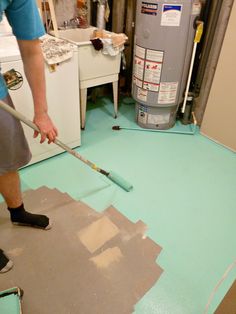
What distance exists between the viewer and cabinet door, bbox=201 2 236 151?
1.79 metres

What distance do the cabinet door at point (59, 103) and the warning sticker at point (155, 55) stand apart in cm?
56

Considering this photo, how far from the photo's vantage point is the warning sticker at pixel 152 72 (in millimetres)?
1904

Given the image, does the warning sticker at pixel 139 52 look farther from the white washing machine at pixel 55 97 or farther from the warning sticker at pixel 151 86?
the white washing machine at pixel 55 97

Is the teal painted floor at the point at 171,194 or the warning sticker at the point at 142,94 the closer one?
the teal painted floor at the point at 171,194

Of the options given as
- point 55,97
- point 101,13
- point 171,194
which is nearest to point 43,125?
point 55,97

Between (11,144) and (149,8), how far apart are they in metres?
1.34

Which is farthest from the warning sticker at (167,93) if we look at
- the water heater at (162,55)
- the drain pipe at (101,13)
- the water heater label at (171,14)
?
the drain pipe at (101,13)

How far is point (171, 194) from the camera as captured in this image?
1.63 m

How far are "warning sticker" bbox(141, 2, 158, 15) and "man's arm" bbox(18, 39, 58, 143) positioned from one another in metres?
1.07

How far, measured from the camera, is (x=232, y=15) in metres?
1.71

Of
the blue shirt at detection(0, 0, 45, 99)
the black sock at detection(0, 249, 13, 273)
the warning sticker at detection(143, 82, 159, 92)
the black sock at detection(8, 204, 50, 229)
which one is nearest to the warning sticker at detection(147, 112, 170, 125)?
the warning sticker at detection(143, 82, 159, 92)

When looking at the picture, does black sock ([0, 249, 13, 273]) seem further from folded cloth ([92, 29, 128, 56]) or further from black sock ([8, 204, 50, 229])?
folded cloth ([92, 29, 128, 56])

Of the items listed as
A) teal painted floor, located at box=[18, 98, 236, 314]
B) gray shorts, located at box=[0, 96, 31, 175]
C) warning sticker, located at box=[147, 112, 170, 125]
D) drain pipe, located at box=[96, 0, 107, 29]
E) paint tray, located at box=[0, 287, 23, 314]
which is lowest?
teal painted floor, located at box=[18, 98, 236, 314]

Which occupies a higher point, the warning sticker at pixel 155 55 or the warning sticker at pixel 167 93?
the warning sticker at pixel 155 55
